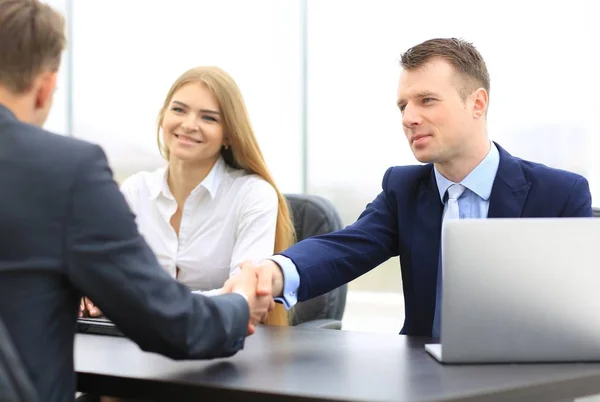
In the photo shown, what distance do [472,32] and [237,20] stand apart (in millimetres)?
1313

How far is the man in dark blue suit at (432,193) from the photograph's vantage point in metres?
2.39

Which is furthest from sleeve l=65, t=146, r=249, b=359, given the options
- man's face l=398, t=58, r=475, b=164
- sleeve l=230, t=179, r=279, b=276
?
sleeve l=230, t=179, r=279, b=276

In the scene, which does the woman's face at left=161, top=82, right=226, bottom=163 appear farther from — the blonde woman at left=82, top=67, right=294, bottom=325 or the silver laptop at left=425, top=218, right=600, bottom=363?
the silver laptop at left=425, top=218, right=600, bottom=363

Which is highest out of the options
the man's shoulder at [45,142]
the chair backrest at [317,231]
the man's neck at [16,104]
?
the man's neck at [16,104]

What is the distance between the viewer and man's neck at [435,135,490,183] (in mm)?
2492

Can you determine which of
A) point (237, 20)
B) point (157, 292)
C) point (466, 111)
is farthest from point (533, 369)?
point (237, 20)

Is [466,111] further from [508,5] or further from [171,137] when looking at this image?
[508,5]

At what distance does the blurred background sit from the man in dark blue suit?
68.1 inches

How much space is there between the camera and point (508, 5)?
4.25m

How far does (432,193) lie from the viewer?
8.29ft

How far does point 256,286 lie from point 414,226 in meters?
0.57

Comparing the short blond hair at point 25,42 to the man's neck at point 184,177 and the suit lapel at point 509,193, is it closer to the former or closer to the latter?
the suit lapel at point 509,193

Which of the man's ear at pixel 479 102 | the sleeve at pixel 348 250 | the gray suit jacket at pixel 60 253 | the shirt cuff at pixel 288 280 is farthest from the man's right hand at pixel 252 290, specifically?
the man's ear at pixel 479 102

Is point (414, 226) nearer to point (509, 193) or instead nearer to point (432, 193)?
point (432, 193)
